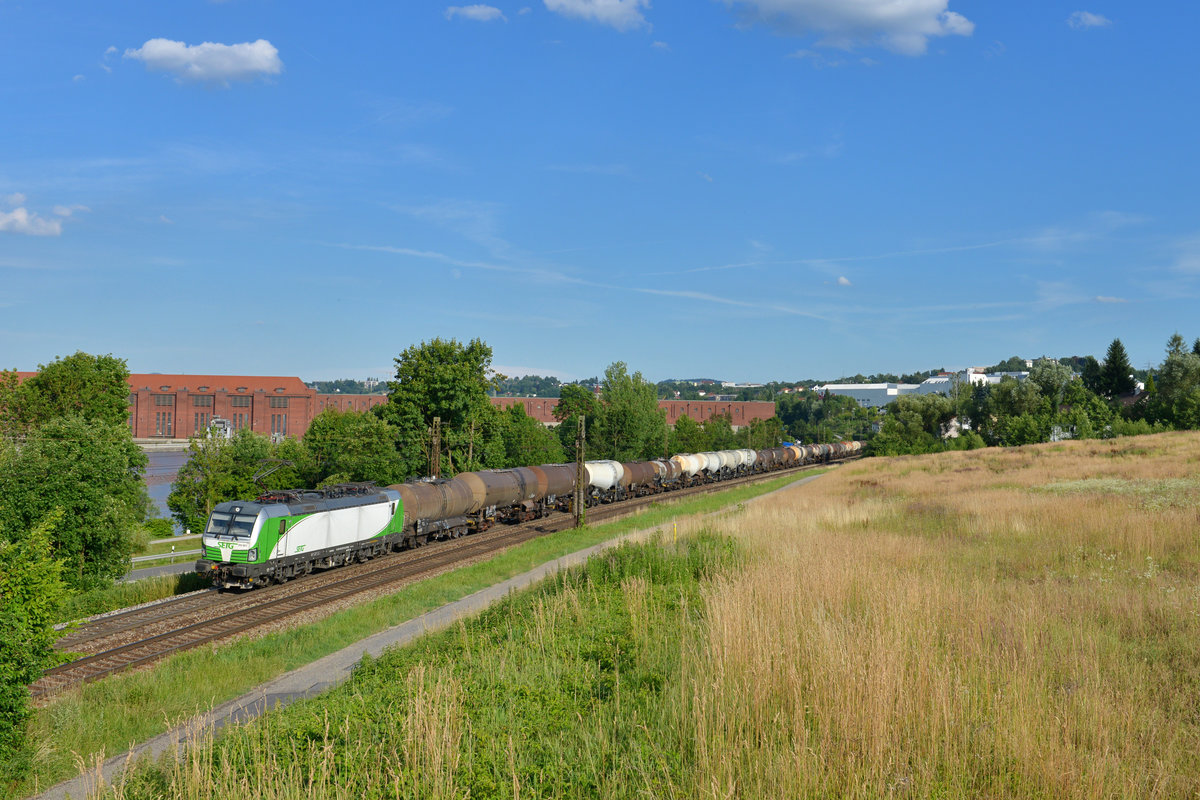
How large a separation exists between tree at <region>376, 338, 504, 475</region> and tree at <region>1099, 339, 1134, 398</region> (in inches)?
3712

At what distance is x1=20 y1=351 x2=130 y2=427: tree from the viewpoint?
1964 inches

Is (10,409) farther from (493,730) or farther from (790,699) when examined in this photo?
(790,699)

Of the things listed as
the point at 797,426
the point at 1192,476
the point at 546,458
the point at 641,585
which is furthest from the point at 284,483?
the point at 797,426

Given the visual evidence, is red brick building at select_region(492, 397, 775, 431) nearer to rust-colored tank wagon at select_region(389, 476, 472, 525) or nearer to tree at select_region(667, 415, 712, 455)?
tree at select_region(667, 415, 712, 455)

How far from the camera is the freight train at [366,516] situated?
24.9m

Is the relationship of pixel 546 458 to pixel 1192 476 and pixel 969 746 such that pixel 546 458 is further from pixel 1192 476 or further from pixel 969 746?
pixel 969 746

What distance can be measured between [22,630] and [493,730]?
8.17m

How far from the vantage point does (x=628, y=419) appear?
91375mm

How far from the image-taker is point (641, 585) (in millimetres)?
12594

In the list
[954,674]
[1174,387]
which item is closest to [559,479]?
[954,674]

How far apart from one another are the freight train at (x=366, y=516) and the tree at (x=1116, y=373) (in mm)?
87658

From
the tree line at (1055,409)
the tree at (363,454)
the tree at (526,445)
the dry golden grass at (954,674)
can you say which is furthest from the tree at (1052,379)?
the dry golden grass at (954,674)

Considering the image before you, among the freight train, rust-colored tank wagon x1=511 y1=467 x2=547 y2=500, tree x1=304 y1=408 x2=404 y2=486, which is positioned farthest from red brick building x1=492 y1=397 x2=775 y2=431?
rust-colored tank wagon x1=511 y1=467 x2=547 y2=500

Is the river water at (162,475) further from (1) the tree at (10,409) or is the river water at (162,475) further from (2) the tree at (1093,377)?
(2) the tree at (1093,377)
